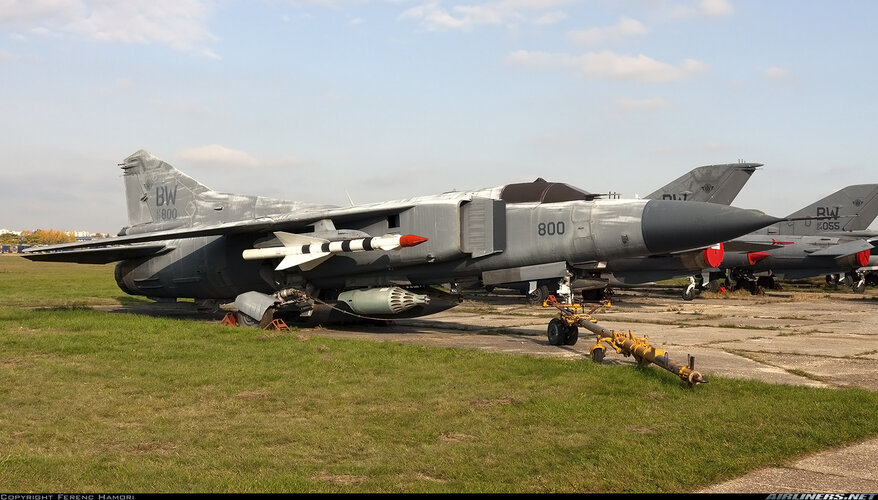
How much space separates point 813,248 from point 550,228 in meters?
24.0

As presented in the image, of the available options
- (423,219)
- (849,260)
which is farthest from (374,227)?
(849,260)

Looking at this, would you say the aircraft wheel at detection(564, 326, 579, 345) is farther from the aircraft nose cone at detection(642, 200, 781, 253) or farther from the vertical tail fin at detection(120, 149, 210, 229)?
the vertical tail fin at detection(120, 149, 210, 229)

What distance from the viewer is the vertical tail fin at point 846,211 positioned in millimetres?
37344

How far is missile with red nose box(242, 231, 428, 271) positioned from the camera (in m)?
13.6

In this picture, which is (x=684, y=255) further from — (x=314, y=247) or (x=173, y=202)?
(x=173, y=202)

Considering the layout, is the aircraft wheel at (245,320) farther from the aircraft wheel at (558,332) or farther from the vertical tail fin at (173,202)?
the aircraft wheel at (558,332)

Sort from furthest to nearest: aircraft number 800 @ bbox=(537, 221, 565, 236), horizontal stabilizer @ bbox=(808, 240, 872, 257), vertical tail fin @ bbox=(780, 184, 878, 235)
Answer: vertical tail fin @ bbox=(780, 184, 878, 235)
horizontal stabilizer @ bbox=(808, 240, 872, 257)
aircraft number 800 @ bbox=(537, 221, 565, 236)

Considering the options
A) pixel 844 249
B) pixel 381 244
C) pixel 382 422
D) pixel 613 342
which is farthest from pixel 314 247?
pixel 844 249

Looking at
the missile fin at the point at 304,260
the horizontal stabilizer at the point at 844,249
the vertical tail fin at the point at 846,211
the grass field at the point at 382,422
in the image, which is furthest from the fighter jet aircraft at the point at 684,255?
the vertical tail fin at the point at 846,211

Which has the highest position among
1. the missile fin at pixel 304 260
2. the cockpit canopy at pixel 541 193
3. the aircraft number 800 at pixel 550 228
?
the cockpit canopy at pixel 541 193

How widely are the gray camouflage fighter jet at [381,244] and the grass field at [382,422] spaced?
3008 millimetres

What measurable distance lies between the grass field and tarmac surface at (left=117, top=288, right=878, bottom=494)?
407 millimetres

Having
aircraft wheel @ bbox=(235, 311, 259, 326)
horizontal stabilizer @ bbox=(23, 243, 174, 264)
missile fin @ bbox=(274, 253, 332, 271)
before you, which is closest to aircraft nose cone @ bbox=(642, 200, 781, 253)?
missile fin @ bbox=(274, 253, 332, 271)

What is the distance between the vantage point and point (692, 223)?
39.2 ft
